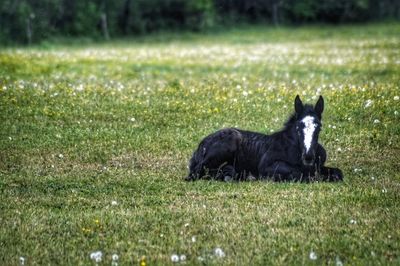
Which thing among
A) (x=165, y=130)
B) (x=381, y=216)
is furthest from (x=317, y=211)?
(x=165, y=130)

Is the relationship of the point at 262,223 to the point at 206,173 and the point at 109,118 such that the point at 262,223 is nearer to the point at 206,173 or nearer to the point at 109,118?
the point at 206,173

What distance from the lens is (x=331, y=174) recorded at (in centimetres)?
1262

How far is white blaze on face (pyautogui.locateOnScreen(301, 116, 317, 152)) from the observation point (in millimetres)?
12195

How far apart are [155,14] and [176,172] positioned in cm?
5322

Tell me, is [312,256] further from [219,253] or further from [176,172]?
[176,172]

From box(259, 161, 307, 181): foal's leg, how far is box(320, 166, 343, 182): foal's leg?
442mm

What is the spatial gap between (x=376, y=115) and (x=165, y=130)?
218 inches

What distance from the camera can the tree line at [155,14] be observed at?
5088 centimetres

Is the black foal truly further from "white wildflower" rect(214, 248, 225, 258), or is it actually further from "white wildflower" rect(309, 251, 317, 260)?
"white wildflower" rect(214, 248, 225, 258)

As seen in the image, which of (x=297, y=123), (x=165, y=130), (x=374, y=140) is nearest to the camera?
A: (x=297, y=123)

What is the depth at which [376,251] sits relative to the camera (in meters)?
8.52

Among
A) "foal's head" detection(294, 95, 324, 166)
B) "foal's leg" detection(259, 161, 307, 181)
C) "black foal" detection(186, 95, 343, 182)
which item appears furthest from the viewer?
"foal's leg" detection(259, 161, 307, 181)

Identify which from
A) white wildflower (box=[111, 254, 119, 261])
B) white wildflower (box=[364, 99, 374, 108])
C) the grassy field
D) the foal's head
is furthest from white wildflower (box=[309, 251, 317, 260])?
white wildflower (box=[364, 99, 374, 108])

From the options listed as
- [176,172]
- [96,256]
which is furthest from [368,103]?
[96,256]
